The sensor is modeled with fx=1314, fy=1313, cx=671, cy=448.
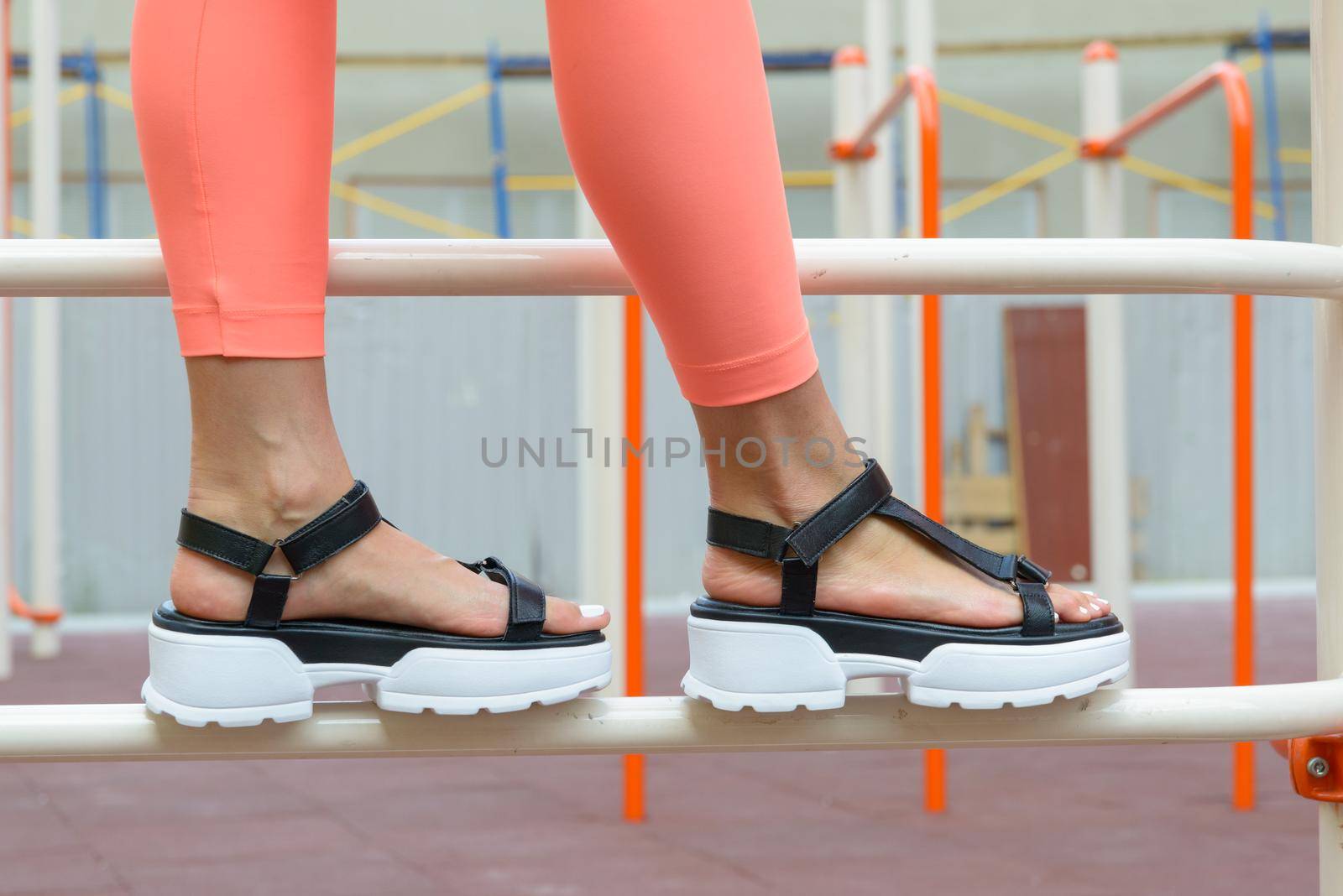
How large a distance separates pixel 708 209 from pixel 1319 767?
447 mm

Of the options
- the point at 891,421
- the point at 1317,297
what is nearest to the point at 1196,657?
the point at 891,421

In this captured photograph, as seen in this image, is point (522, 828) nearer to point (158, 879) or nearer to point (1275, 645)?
point (158, 879)

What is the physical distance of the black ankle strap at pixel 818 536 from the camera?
60cm

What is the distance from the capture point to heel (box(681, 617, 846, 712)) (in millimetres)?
593

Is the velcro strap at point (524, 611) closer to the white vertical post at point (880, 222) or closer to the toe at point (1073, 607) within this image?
the toe at point (1073, 607)

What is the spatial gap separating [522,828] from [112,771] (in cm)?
60

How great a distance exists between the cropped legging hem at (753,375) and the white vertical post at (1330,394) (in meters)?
0.29

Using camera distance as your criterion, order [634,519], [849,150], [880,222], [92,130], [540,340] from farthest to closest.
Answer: [92,130], [540,340], [880,222], [849,150], [634,519]

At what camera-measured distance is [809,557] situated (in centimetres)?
60

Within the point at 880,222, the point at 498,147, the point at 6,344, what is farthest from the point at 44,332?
the point at 498,147

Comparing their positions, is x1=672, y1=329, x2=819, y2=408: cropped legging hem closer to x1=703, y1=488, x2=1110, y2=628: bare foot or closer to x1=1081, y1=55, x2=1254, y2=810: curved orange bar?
x1=703, y1=488, x2=1110, y2=628: bare foot

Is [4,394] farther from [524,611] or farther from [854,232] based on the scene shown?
[524,611]

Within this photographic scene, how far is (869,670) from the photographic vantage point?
0.61 meters

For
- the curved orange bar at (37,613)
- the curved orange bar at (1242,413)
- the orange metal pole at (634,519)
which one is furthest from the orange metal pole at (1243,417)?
the curved orange bar at (37,613)
